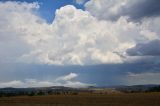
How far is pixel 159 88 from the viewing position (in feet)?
560
